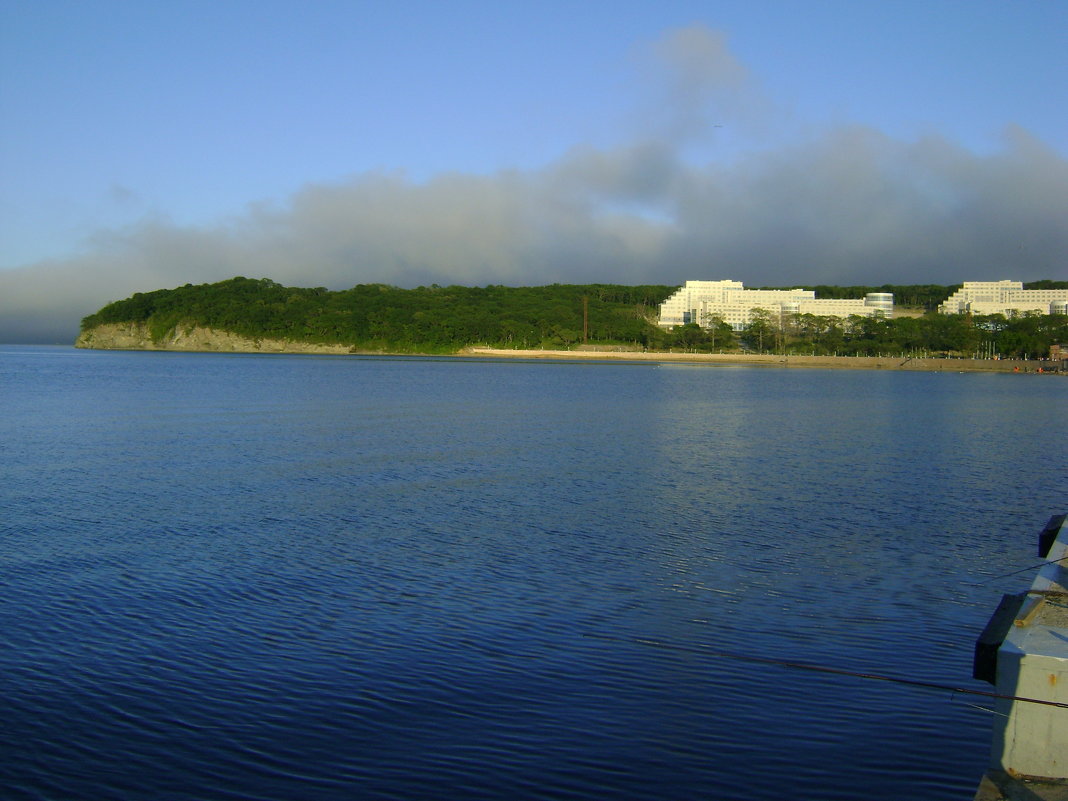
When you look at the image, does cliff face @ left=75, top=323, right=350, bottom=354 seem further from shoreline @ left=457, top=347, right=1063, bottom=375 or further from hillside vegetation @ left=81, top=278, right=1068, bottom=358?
shoreline @ left=457, top=347, right=1063, bottom=375

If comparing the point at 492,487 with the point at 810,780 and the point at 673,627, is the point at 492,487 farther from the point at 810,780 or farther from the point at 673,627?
the point at 810,780

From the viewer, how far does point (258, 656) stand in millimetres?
7945

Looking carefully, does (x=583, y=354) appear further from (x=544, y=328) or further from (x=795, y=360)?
(x=795, y=360)

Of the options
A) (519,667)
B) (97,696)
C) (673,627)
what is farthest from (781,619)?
(97,696)

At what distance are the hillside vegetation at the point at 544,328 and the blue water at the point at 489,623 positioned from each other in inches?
5475

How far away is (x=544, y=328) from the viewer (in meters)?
180

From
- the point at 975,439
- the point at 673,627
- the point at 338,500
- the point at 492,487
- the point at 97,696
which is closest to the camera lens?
the point at 97,696

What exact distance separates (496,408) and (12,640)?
1210 inches

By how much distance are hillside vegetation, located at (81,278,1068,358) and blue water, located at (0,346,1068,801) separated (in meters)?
139

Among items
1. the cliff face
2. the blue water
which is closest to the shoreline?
the cliff face

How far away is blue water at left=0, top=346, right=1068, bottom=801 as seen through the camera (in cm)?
611

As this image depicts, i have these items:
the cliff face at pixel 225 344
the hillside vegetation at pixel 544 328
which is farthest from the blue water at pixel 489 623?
the cliff face at pixel 225 344

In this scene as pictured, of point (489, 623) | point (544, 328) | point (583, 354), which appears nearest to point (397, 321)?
point (544, 328)

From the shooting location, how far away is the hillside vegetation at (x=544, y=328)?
492 feet
